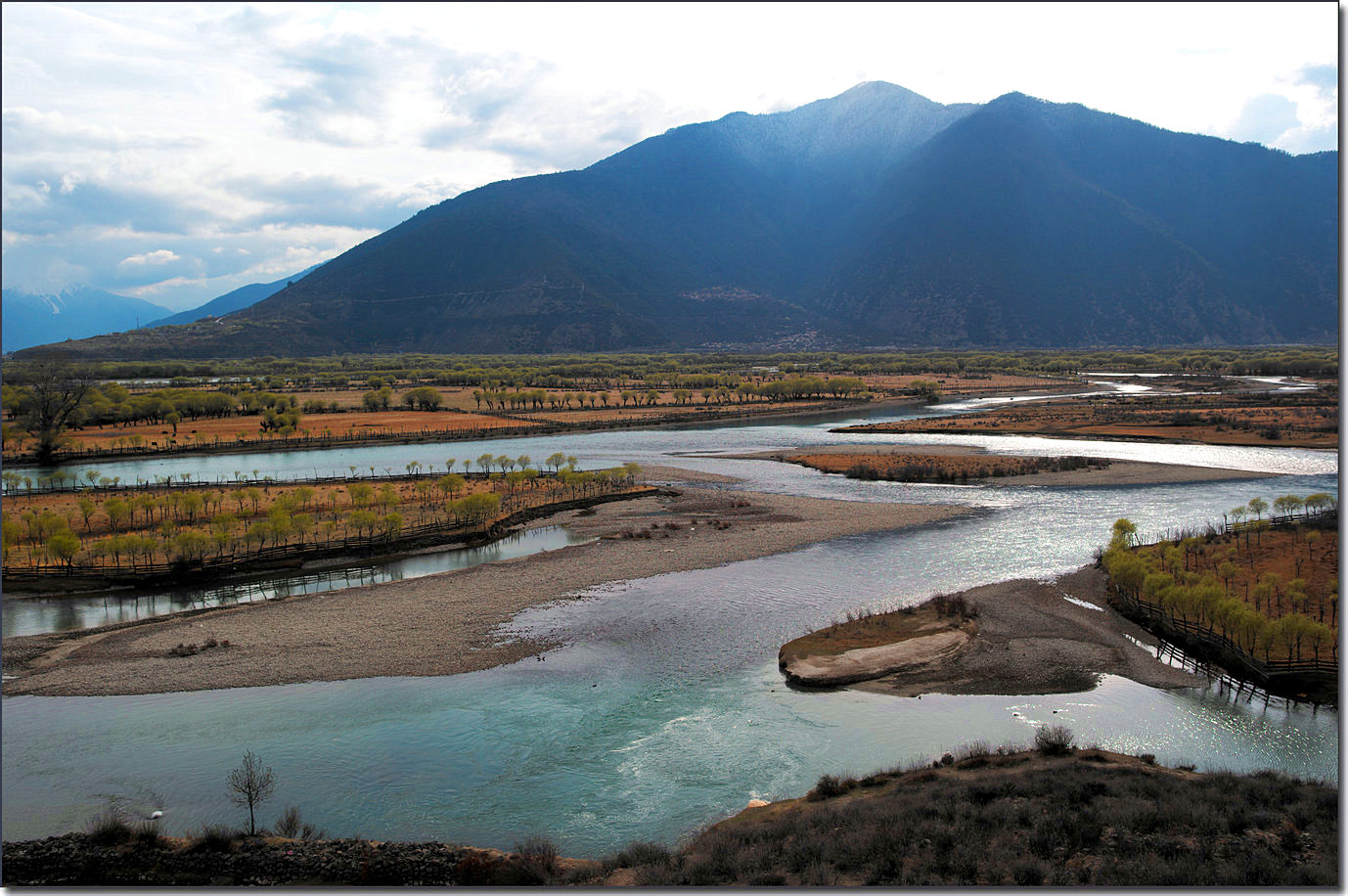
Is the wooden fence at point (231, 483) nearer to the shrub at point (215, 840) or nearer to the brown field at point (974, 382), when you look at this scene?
the shrub at point (215, 840)

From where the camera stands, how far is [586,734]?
60.7 feet

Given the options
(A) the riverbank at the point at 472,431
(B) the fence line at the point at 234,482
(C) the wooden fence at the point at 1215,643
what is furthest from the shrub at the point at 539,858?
(A) the riverbank at the point at 472,431

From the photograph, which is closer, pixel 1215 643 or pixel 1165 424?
pixel 1215 643

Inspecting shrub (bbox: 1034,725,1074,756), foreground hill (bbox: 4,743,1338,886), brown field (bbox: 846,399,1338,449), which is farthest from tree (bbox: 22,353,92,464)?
shrub (bbox: 1034,725,1074,756)

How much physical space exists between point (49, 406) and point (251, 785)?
6555 cm

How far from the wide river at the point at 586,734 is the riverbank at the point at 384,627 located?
3.17ft

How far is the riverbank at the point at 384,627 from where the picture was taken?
2256 cm

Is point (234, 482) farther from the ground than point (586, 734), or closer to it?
farther from the ground

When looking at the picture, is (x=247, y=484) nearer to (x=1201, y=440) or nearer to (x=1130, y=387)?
(x=1201, y=440)

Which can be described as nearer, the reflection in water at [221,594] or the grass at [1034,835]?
the grass at [1034,835]

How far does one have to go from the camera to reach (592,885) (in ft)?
40.3

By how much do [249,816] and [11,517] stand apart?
3334cm

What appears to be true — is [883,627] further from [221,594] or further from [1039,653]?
[221,594]

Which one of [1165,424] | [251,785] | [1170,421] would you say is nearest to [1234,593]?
[251,785]
